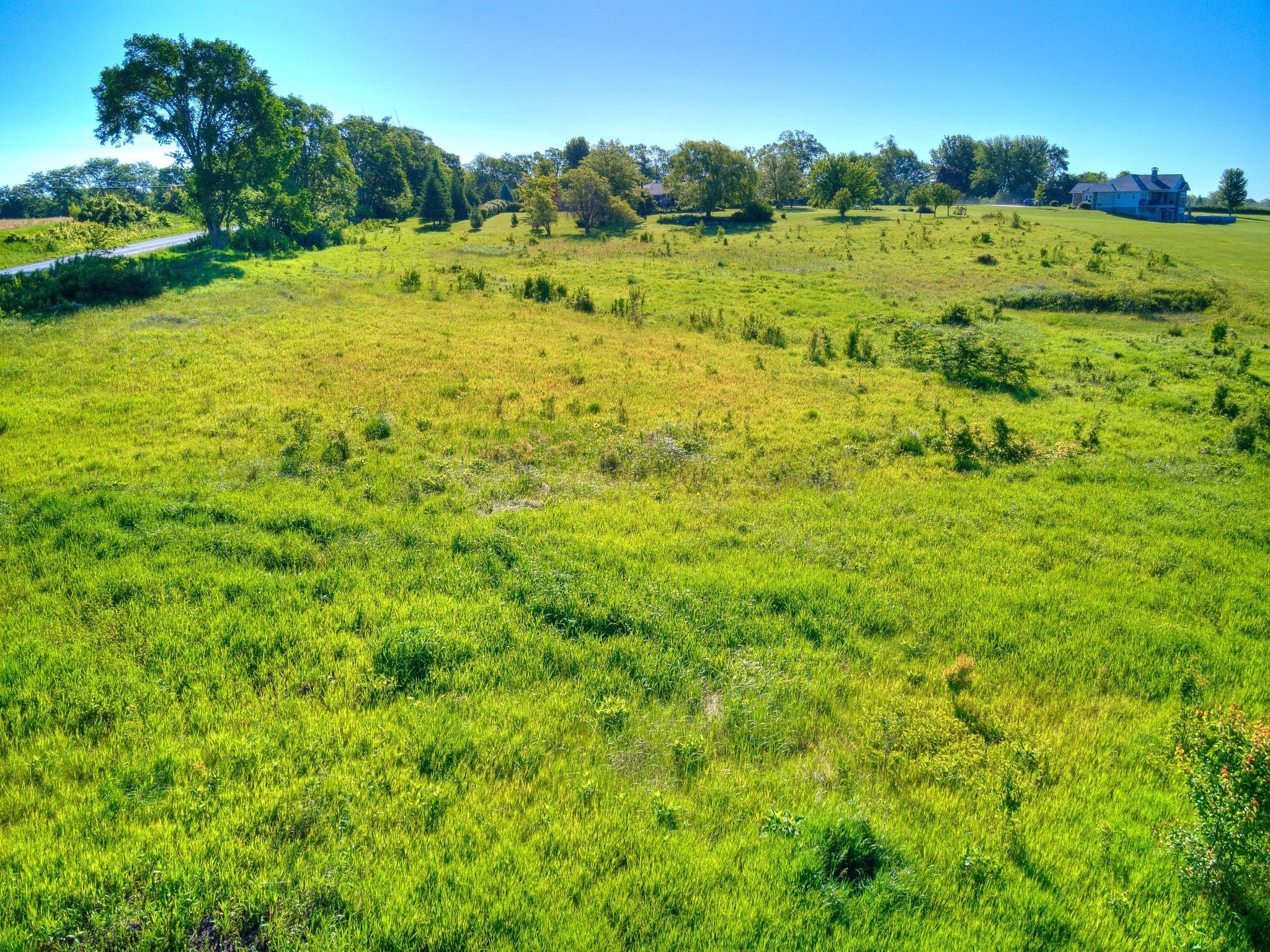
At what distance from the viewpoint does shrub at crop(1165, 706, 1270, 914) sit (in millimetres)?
4605

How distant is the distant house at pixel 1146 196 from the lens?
94.2 meters

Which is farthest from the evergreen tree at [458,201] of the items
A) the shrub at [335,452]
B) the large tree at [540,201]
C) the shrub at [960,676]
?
the shrub at [960,676]

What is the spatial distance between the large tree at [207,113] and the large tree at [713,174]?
50.1 metres

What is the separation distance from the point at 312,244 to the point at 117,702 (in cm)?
5579

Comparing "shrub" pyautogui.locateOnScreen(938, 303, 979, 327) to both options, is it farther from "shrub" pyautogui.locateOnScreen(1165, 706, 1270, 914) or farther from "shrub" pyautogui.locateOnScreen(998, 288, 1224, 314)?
"shrub" pyautogui.locateOnScreen(1165, 706, 1270, 914)

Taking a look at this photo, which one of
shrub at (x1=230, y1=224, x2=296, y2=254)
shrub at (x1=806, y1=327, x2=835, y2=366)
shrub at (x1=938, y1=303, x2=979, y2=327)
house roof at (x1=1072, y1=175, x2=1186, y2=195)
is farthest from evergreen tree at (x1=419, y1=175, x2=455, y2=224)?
house roof at (x1=1072, y1=175, x2=1186, y2=195)

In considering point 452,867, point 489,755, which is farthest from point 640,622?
point 452,867

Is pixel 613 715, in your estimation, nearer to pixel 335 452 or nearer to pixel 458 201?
pixel 335 452

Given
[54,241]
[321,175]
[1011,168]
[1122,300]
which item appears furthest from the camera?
[1011,168]

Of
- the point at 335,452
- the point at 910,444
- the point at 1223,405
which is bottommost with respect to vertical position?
the point at 910,444

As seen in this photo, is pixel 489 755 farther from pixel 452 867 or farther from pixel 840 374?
pixel 840 374

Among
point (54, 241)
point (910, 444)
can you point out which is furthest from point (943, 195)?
point (54, 241)

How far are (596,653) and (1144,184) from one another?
13286cm

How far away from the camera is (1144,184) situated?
96188 mm
